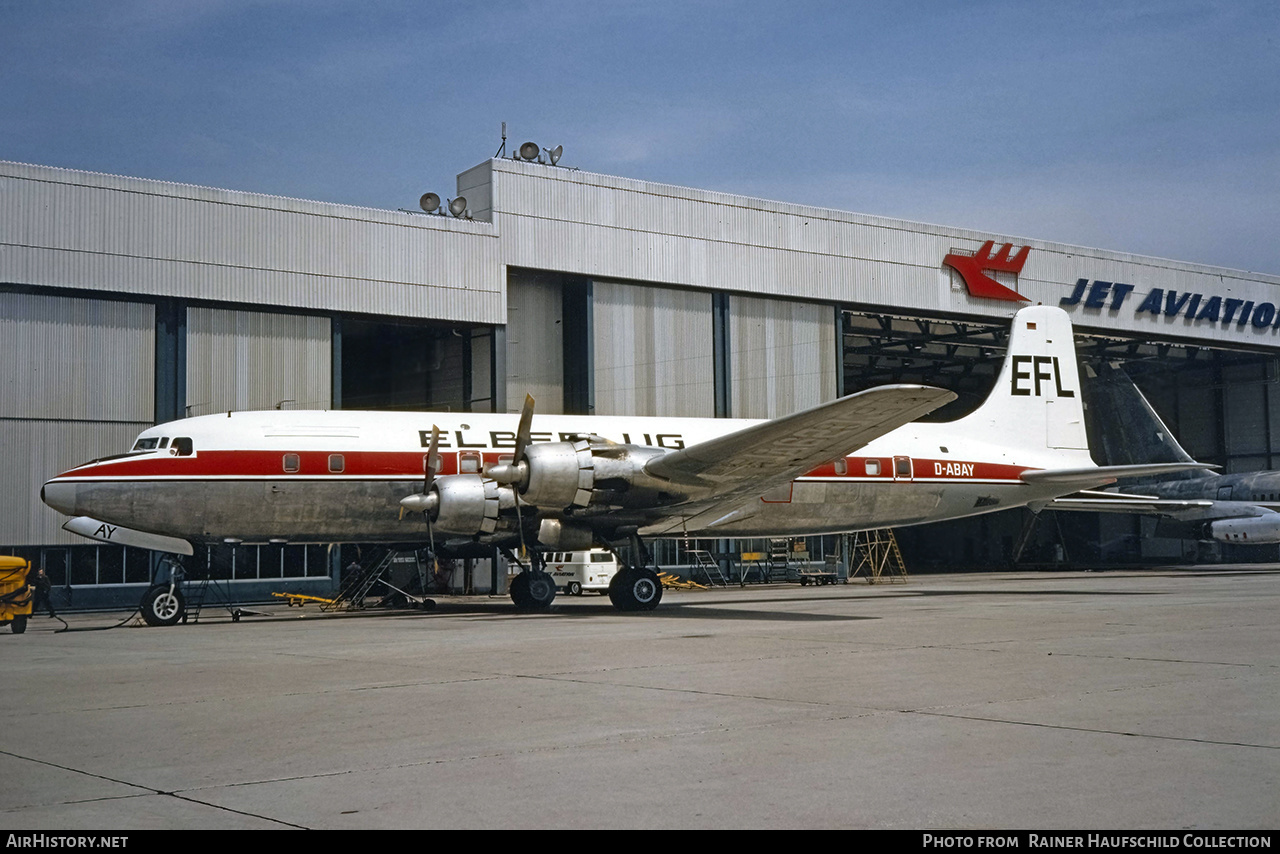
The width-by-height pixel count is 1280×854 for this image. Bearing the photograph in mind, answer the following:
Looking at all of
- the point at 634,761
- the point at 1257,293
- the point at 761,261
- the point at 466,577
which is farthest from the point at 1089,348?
the point at 634,761

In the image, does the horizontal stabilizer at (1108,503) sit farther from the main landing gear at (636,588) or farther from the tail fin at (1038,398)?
the main landing gear at (636,588)

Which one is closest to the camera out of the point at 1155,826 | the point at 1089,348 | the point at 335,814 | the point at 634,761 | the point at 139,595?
the point at 1155,826

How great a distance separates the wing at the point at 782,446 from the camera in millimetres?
18094

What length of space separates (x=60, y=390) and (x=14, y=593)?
10.3 m

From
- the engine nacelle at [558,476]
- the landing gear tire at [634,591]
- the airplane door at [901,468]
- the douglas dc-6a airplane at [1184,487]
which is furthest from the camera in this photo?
the douglas dc-6a airplane at [1184,487]

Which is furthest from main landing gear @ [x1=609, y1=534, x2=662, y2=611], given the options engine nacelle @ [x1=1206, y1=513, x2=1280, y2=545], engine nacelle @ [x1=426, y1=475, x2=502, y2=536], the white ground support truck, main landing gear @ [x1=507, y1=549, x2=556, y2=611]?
engine nacelle @ [x1=1206, y1=513, x2=1280, y2=545]

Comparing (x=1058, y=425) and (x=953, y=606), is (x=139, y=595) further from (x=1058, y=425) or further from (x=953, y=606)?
(x=1058, y=425)

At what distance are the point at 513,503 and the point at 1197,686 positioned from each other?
12.5 m

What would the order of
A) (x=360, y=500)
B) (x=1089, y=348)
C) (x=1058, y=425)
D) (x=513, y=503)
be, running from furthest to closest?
(x=1089, y=348) → (x=1058, y=425) → (x=360, y=500) → (x=513, y=503)

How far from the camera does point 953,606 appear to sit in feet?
70.8

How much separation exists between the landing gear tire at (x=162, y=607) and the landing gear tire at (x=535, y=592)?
6.34 meters

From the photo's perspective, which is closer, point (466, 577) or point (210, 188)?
point (210, 188)

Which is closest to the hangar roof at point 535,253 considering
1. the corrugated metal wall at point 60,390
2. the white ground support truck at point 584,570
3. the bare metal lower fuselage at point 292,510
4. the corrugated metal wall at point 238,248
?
the corrugated metal wall at point 238,248

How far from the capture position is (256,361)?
103ft
